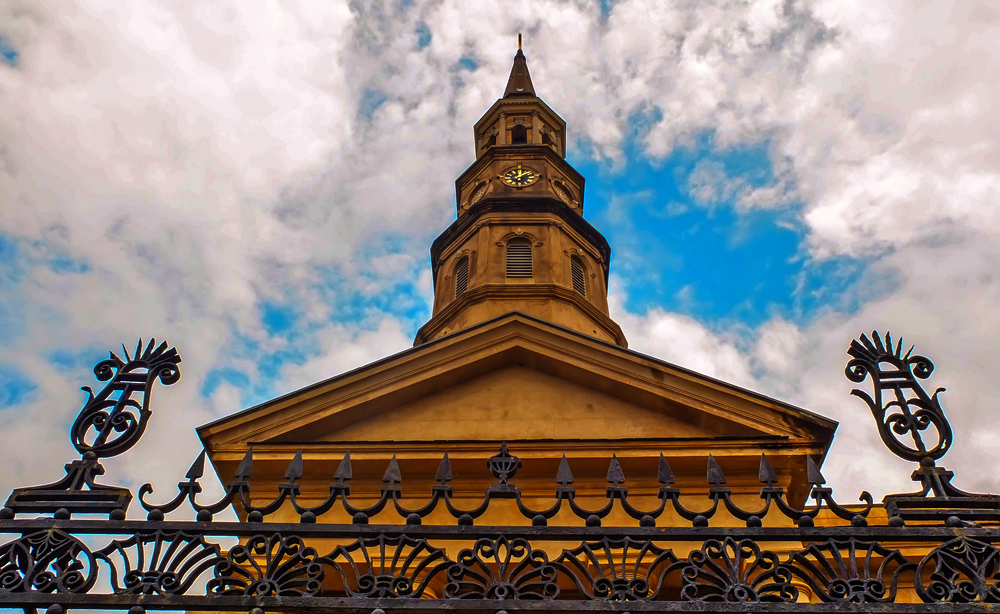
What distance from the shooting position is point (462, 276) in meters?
23.4

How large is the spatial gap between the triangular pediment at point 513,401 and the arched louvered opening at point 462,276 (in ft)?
26.4

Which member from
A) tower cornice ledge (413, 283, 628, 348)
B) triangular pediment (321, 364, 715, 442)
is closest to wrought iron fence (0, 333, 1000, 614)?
triangular pediment (321, 364, 715, 442)

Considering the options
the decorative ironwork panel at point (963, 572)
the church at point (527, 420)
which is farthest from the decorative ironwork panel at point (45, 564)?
the church at point (527, 420)

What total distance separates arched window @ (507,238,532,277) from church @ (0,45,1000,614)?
0.18 ft

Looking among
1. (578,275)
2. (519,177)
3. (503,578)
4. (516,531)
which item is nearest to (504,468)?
(516,531)

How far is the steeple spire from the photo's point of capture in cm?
3096

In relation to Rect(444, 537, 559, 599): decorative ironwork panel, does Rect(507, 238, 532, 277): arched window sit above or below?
above

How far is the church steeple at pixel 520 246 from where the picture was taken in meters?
21.3

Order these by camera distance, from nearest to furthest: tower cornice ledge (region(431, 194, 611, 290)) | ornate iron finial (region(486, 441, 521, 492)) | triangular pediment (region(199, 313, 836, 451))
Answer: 1. ornate iron finial (region(486, 441, 521, 492))
2. triangular pediment (region(199, 313, 836, 451))
3. tower cornice ledge (region(431, 194, 611, 290))

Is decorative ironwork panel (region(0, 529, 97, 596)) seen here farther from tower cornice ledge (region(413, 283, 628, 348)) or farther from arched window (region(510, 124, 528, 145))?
arched window (region(510, 124, 528, 145))

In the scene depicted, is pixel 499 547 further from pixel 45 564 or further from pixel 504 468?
pixel 45 564

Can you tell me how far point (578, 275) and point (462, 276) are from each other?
3.15 m

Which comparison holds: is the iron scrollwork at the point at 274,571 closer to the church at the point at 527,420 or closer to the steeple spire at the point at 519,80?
the church at the point at 527,420

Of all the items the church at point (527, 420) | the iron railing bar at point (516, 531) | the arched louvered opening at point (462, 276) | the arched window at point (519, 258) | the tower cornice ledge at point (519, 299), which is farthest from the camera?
the arched louvered opening at point (462, 276)
